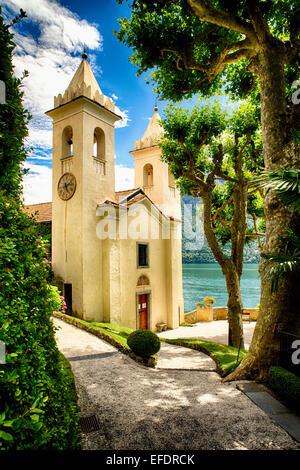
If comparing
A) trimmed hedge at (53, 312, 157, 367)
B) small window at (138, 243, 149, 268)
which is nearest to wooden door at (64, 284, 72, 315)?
trimmed hedge at (53, 312, 157, 367)

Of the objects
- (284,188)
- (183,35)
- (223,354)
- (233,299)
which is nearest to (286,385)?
(284,188)

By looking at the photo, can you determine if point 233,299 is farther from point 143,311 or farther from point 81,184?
point 81,184

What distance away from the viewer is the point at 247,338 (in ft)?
→ 56.0

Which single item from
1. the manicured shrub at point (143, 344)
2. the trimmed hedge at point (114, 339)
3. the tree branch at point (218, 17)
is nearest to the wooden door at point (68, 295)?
the trimmed hedge at point (114, 339)

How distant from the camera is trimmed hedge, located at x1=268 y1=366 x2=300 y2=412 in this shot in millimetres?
4805

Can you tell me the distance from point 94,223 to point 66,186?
2.82m

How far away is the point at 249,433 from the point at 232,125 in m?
11.6

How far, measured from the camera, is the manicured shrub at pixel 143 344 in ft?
28.4

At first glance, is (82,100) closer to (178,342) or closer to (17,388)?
(178,342)

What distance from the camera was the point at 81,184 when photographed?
1442cm

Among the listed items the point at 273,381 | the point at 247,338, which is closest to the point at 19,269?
the point at 273,381

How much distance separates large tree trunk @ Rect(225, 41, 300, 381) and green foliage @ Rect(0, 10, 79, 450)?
471 cm

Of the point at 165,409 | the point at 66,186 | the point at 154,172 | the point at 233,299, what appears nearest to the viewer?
the point at 165,409

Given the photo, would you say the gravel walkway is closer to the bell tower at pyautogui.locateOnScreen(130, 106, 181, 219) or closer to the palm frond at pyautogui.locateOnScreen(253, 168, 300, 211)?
the palm frond at pyautogui.locateOnScreen(253, 168, 300, 211)
